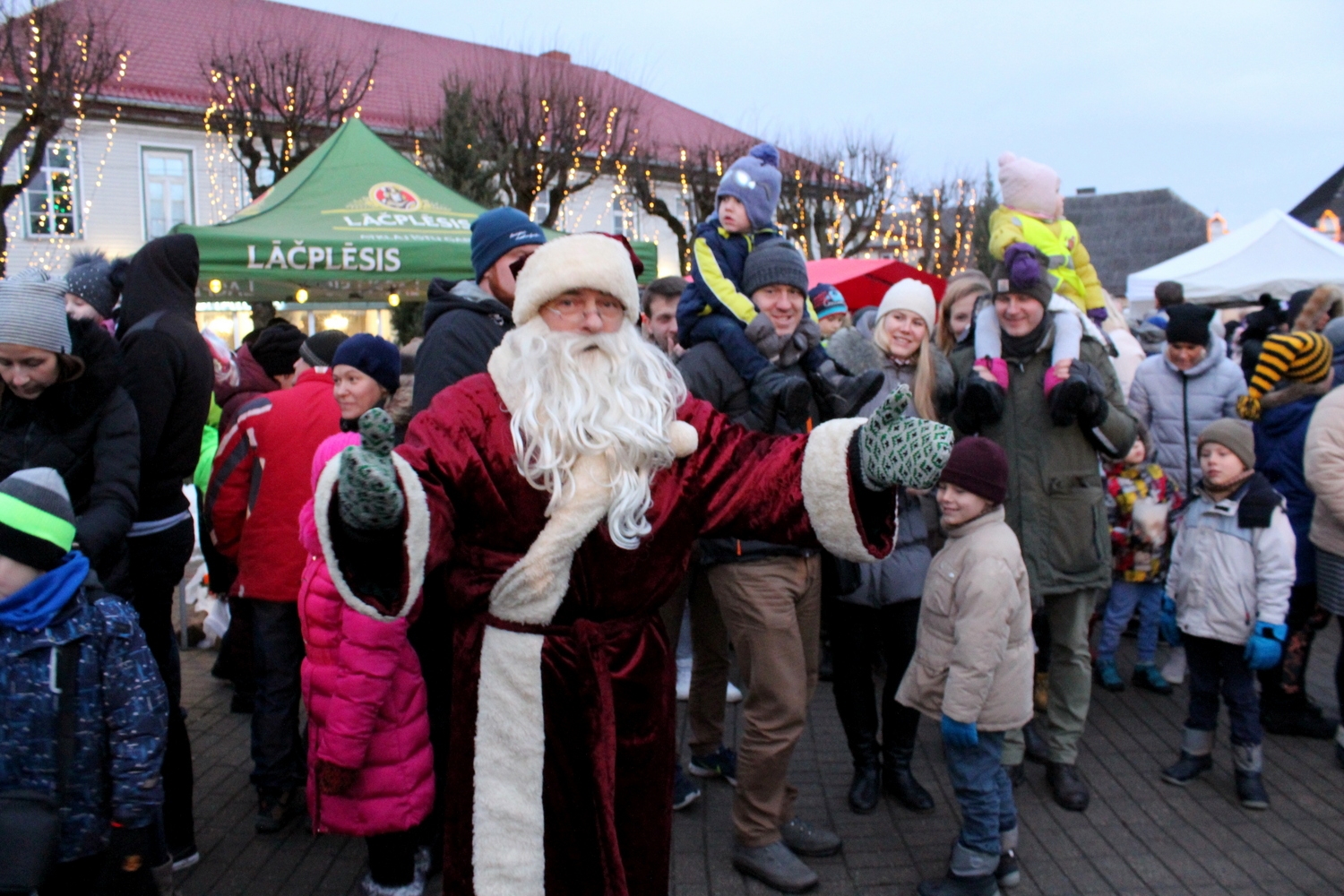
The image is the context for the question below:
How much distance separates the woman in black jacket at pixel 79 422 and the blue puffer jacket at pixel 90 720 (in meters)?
0.41

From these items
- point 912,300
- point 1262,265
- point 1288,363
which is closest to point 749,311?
point 912,300

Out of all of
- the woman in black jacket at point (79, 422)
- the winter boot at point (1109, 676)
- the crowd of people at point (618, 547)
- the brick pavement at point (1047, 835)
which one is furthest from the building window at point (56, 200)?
the winter boot at point (1109, 676)

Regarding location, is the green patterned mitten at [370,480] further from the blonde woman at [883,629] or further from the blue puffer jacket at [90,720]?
the blonde woman at [883,629]

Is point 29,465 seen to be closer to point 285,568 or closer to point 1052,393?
point 285,568

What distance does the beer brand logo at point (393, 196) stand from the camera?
8.33m

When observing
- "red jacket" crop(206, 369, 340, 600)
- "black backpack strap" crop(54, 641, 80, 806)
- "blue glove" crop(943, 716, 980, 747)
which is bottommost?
"blue glove" crop(943, 716, 980, 747)

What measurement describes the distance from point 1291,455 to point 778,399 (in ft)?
10.9

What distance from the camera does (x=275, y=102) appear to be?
16.9 metres

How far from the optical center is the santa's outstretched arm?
2.07m

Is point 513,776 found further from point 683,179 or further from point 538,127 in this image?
point 683,179

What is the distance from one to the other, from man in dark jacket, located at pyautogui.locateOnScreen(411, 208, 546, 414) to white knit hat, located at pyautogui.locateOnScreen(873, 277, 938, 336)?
5.28 ft

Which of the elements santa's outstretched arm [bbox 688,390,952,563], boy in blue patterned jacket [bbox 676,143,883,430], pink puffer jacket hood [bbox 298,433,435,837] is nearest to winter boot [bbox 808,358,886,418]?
boy in blue patterned jacket [bbox 676,143,883,430]

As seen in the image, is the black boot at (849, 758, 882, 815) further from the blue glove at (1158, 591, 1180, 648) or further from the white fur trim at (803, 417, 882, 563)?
the white fur trim at (803, 417, 882, 563)

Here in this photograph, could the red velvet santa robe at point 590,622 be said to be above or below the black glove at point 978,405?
below
